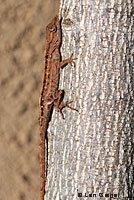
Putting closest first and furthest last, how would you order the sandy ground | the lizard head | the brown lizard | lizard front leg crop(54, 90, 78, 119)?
lizard front leg crop(54, 90, 78, 119), the brown lizard, the lizard head, the sandy ground

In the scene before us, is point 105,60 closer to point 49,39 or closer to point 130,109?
point 130,109

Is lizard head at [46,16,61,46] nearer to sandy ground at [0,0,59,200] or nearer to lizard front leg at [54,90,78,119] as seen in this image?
lizard front leg at [54,90,78,119]

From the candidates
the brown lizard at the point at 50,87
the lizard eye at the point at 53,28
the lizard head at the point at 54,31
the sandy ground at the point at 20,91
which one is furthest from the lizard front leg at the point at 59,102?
the sandy ground at the point at 20,91

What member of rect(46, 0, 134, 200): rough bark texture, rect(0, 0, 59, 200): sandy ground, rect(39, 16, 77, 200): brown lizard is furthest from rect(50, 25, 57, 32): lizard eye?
rect(0, 0, 59, 200): sandy ground

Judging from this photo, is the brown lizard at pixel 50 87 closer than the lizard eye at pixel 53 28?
Yes

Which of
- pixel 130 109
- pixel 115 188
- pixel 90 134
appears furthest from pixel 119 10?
pixel 115 188

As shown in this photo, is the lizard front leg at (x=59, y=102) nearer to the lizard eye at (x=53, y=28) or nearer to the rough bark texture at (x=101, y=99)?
the rough bark texture at (x=101, y=99)

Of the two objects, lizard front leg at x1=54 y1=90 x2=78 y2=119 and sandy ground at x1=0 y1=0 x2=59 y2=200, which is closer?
lizard front leg at x1=54 y1=90 x2=78 y2=119
